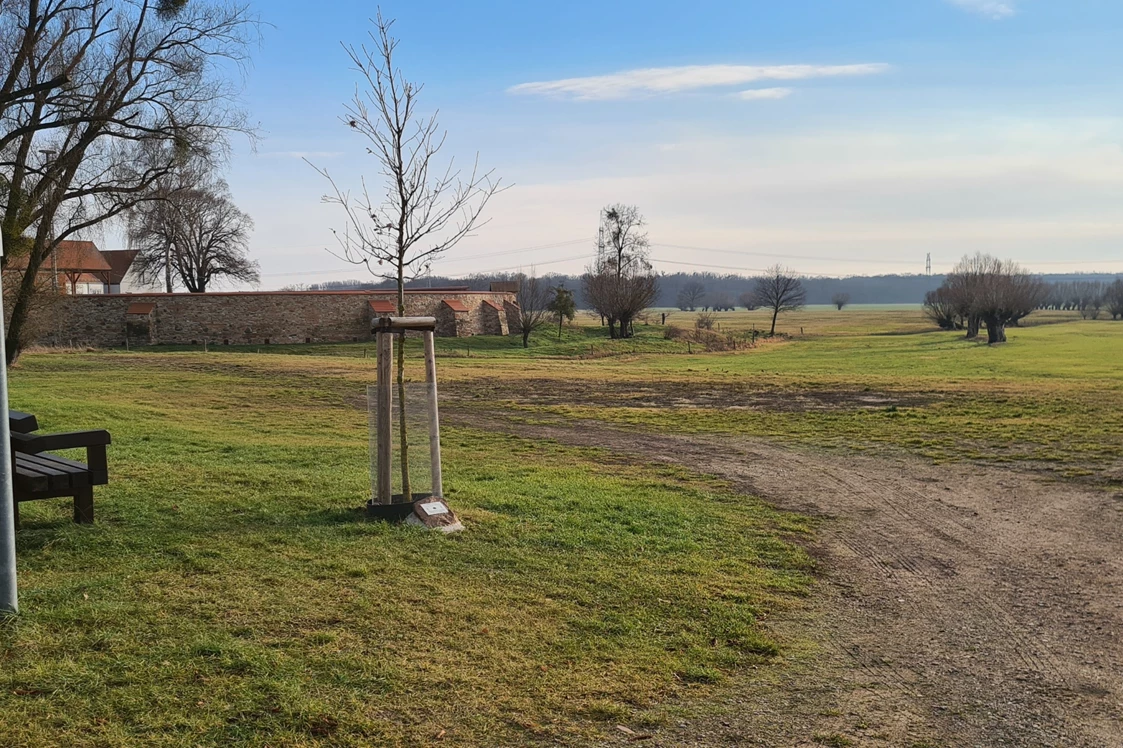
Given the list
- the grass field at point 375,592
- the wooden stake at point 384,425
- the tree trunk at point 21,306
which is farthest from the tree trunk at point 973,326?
the wooden stake at point 384,425

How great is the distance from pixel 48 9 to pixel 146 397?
7.38m

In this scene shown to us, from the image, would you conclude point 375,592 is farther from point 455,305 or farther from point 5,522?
point 455,305

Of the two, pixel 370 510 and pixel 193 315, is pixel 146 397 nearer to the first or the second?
pixel 370 510

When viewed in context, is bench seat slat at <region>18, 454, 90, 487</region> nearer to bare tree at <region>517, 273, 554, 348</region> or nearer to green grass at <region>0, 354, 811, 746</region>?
green grass at <region>0, 354, 811, 746</region>

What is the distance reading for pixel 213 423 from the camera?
14.3m

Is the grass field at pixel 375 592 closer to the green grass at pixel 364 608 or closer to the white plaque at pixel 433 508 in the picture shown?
the green grass at pixel 364 608

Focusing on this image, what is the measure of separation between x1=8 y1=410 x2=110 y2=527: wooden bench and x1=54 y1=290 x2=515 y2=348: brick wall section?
3982cm

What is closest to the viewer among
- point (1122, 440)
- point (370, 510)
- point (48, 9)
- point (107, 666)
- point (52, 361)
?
point (107, 666)

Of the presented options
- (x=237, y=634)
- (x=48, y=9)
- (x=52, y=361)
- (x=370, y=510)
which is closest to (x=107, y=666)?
(x=237, y=634)

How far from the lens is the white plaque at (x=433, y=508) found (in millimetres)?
7008

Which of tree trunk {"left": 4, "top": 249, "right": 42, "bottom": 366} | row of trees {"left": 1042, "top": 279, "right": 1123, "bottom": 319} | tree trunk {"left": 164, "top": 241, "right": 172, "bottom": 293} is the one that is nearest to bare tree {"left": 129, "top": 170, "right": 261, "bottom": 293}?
tree trunk {"left": 164, "top": 241, "right": 172, "bottom": 293}

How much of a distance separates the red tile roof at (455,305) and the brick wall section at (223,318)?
341 cm

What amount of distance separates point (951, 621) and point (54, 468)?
6.03 m

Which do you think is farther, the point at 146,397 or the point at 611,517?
the point at 146,397
